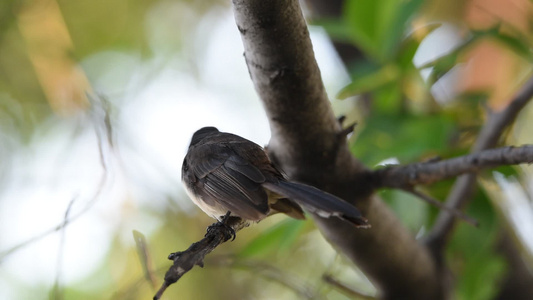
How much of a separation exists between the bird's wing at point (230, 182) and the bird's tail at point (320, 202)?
37 millimetres

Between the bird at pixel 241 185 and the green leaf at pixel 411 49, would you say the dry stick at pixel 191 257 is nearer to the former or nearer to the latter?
the bird at pixel 241 185

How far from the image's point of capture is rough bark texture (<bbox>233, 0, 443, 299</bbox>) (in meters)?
1.03

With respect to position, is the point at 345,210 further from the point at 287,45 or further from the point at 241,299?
the point at 241,299

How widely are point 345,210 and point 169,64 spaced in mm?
1807

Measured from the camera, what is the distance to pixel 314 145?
4.21 ft

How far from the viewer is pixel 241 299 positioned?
2209 millimetres

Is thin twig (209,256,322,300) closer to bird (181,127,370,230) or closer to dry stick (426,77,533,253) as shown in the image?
bird (181,127,370,230)

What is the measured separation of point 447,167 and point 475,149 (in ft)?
1.33

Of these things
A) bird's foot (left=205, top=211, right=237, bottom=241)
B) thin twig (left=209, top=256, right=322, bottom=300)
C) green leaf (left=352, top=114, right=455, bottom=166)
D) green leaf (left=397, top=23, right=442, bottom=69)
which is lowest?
A: thin twig (left=209, top=256, right=322, bottom=300)

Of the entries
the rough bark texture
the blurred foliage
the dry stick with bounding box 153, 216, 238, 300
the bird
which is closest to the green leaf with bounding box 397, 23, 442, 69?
the blurred foliage

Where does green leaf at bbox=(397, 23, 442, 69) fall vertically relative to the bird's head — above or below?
above

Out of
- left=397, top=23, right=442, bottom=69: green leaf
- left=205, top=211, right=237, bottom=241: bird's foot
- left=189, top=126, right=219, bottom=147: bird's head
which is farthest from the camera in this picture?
left=397, top=23, right=442, bottom=69: green leaf

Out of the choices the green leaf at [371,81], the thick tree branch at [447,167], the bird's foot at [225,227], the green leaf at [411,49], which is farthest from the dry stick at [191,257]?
the green leaf at [411,49]

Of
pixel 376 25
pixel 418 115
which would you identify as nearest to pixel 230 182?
pixel 418 115
